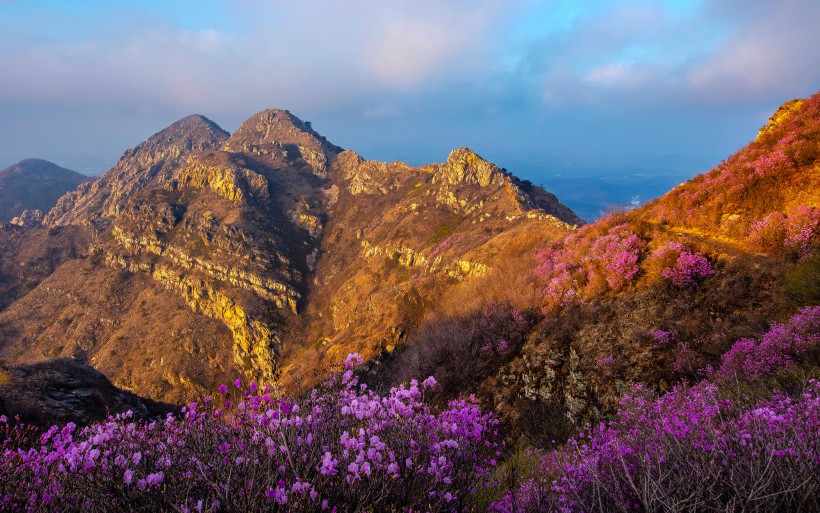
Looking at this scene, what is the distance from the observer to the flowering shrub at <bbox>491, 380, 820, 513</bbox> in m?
3.35

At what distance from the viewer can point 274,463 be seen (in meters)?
4.30

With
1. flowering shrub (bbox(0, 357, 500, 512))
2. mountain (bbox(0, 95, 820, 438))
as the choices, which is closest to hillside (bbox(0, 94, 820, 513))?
flowering shrub (bbox(0, 357, 500, 512))

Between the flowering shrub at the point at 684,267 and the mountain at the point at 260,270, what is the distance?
16397mm

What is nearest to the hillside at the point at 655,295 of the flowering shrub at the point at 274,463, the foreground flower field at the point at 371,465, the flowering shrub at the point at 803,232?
the flowering shrub at the point at 803,232

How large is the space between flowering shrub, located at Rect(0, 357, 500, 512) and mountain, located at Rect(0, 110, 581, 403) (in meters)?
29.2

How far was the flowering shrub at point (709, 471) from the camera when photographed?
3346 millimetres

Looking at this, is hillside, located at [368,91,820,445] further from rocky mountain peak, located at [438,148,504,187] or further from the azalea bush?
rocky mountain peak, located at [438,148,504,187]

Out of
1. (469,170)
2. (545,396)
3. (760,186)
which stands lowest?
(545,396)

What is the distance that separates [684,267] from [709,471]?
1394 centimetres

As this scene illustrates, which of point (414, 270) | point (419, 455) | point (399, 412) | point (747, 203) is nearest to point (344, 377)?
point (399, 412)

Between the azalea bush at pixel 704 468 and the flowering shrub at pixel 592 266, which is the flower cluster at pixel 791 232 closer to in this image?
the flowering shrub at pixel 592 266

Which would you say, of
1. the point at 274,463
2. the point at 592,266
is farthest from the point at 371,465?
the point at 592,266

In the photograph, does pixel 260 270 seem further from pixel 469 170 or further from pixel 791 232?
pixel 791 232

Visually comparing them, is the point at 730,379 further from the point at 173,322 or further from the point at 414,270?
the point at 173,322
